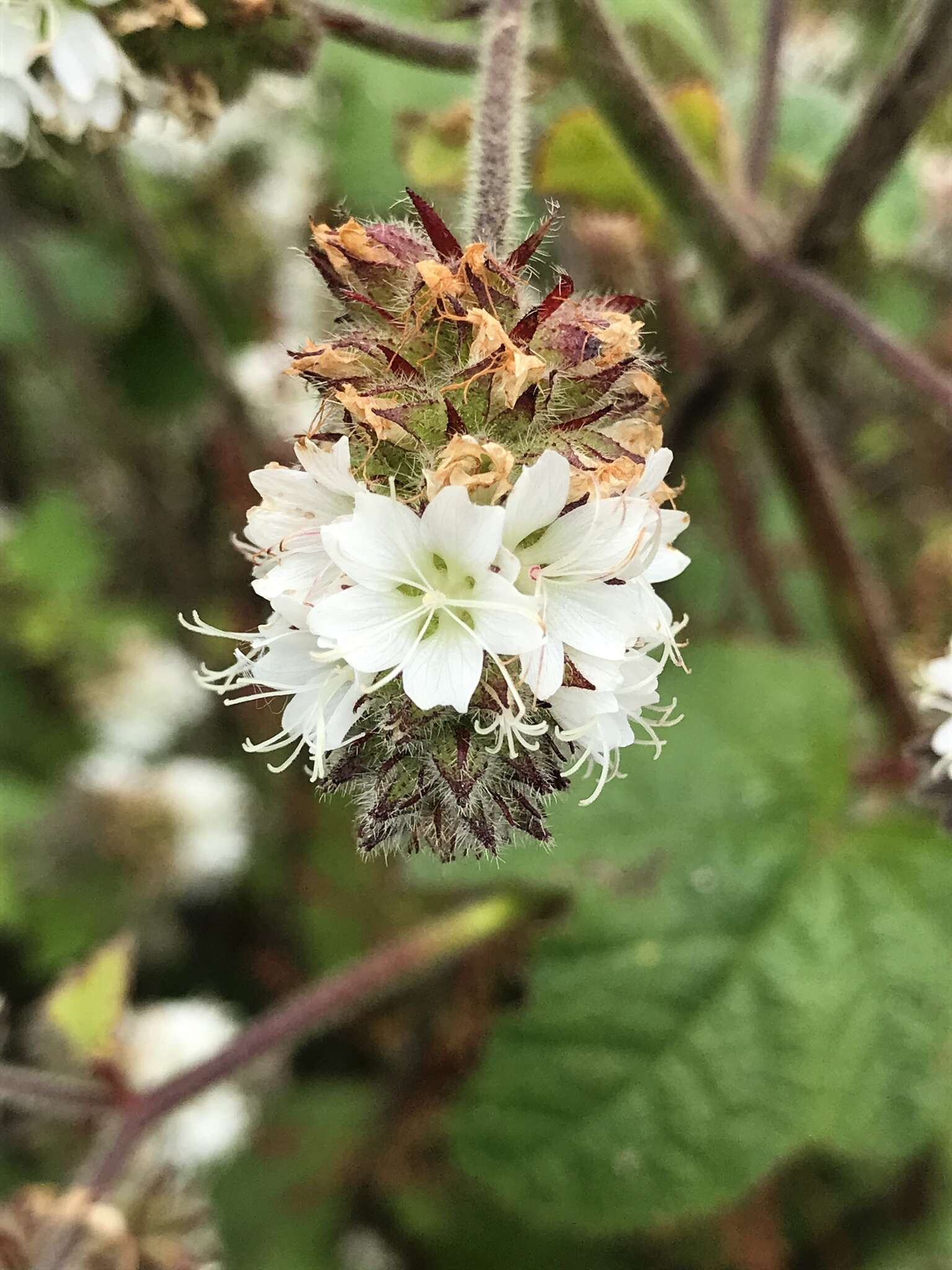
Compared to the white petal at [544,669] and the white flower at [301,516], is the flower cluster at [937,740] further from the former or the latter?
the white flower at [301,516]

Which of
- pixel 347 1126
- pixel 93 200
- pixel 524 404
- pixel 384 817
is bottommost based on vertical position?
pixel 347 1126

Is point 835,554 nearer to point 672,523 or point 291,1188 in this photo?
point 672,523

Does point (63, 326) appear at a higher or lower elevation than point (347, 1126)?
higher

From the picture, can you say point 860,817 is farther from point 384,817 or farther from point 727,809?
point 384,817

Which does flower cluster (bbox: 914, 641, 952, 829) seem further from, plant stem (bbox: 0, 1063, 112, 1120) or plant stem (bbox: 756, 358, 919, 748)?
plant stem (bbox: 0, 1063, 112, 1120)

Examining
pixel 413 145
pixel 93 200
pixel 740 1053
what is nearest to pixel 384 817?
pixel 740 1053

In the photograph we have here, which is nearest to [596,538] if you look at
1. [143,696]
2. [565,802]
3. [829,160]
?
[565,802]

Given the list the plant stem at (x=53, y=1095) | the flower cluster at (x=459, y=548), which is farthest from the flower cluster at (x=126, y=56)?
the plant stem at (x=53, y=1095)

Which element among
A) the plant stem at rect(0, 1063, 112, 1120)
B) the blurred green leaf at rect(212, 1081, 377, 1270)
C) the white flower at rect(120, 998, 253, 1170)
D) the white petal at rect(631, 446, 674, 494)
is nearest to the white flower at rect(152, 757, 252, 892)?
the white flower at rect(120, 998, 253, 1170)
